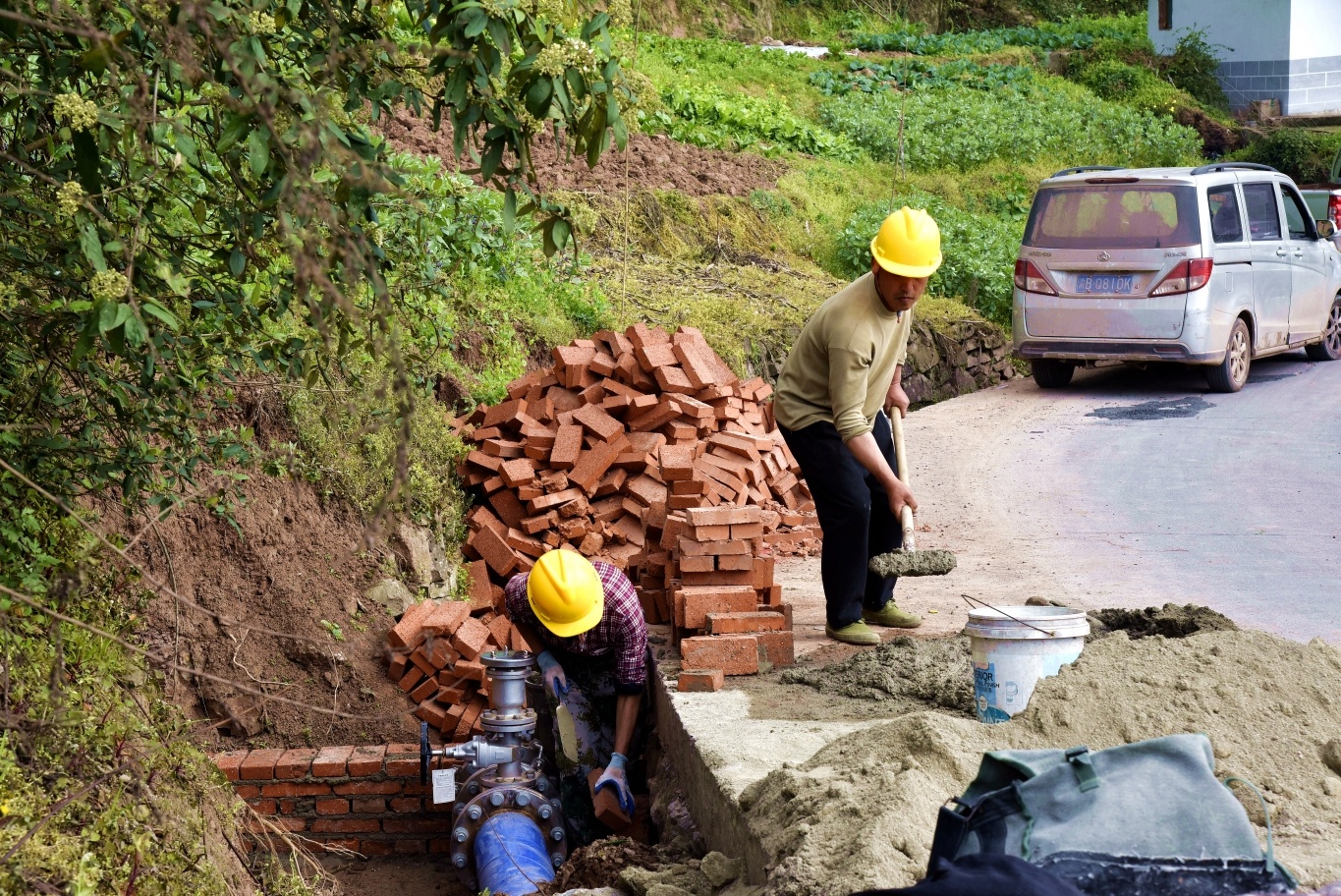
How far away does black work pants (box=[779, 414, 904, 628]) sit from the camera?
5668mm

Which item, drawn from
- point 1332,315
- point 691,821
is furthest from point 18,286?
point 1332,315

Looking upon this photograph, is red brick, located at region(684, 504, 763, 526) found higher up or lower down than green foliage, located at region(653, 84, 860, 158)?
lower down

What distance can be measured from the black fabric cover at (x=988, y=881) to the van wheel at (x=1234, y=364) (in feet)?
33.3

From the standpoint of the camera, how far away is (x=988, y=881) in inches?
94.0

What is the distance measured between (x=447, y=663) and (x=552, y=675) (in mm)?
1216

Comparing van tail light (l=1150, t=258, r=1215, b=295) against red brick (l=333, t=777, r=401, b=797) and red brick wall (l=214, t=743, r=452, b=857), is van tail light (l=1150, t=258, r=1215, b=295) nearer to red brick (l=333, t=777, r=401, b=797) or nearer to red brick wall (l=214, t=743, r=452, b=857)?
red brick wall (l=214, t=743, r=452, b=857)

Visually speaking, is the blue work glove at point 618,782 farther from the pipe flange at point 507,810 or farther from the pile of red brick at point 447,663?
the pile of red brick at point 447,663

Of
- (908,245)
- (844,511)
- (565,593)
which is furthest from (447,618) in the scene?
(908,245)

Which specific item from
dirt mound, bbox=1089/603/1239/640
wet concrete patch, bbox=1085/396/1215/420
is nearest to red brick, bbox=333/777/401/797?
dirt mound, bbox=1089/603/1239/640

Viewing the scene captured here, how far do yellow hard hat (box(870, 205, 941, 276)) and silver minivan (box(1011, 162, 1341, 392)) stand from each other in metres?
6.51

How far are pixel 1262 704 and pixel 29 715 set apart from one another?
12.7 feet

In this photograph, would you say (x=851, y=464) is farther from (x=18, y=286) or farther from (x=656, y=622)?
(x=18, y=286)

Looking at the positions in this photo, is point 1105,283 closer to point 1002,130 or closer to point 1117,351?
point 1117,351

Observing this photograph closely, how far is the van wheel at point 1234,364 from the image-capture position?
38.4 feet
